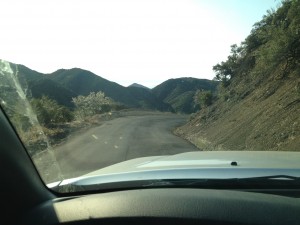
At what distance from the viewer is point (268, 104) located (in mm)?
22719

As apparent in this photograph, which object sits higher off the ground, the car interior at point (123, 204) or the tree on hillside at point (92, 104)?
the car interior at point (123, 204)

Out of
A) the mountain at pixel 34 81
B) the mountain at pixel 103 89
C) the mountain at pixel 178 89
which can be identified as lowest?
the mountain at pixel 178 89

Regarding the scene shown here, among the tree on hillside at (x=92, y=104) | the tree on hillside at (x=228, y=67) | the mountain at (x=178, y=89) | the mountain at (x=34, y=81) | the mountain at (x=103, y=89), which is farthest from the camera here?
the mountain at (x=178, y=89)

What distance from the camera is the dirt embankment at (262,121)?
17.1 meters

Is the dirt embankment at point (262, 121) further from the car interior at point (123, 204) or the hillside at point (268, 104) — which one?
the car interior at point (123, 204)

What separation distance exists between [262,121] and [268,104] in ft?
7.72

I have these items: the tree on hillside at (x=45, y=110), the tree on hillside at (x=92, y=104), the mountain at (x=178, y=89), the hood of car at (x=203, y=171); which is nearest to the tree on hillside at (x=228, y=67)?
the tree on hillside at (x=92, y=104)

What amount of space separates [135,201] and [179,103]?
129 metres

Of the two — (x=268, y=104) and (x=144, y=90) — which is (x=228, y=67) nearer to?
(x=268, y=104)

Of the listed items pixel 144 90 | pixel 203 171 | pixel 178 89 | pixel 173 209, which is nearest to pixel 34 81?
pixel 203 171

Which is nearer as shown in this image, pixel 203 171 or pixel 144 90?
pixel 203 171

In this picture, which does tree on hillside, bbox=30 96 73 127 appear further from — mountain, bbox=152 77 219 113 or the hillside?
mountain, bbox=152 77 219 113

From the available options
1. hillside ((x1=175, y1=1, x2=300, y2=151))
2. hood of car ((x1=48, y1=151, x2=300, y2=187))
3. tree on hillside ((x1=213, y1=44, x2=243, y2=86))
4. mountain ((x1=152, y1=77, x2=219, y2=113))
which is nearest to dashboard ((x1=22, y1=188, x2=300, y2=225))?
hood of car ((x1=48, y1=151, x2=300, y2=187))

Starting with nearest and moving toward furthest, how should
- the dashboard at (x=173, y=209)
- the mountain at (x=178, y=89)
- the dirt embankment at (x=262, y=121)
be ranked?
the dashboard at (x=173, y=209) < the dirt embankment at (x=262, y=121) < the mountain at (x=178, y=89)
